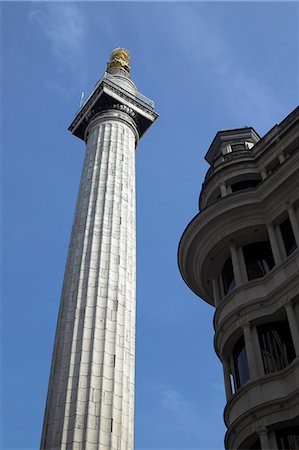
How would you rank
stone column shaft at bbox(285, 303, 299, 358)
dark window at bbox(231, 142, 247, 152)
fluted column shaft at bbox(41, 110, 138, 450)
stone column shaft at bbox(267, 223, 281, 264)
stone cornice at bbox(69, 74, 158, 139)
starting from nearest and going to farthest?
stone column shaft at bbox(285, 303, 299, 358), stone column shaft at bbox(267, 223, 281, 264), dark window at bbox(231, 142, 247, 152), fluted column shaft at bbox(41, 110, 138, 450), stone cornice at bbox(69, 74, 158, 139)

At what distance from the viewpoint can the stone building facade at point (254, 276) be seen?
64.7ft

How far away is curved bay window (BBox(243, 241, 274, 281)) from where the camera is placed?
23906mm

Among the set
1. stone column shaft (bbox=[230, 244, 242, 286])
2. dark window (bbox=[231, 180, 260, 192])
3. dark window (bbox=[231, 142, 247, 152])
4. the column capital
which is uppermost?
dark window (bbox=[231, 142, 247, 152])

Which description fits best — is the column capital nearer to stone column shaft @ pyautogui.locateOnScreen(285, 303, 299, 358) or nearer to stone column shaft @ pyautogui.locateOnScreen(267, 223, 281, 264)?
stone column shaft @ pyautogui.locateOnScreen(285, 303, 299, 358)

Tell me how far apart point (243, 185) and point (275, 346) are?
8.79 m


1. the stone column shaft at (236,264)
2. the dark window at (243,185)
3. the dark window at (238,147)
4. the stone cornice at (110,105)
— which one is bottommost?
the stone column shaft at (236,264)

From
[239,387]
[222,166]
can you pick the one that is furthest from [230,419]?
[222,166]

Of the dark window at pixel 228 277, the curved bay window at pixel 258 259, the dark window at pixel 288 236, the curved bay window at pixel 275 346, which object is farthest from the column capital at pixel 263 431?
the dark window at pixel 288 236

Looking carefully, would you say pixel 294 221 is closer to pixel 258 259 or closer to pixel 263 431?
pixel 258 259

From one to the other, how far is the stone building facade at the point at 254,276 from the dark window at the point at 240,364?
1.4 inches

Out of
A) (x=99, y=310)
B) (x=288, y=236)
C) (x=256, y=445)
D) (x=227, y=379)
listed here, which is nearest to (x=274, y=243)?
(x=288, y=236)

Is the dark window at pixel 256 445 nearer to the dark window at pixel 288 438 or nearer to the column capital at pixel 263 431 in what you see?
the column capital at pixel 263 431

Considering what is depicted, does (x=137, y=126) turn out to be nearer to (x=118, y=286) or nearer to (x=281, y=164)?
(x=118, y=286)

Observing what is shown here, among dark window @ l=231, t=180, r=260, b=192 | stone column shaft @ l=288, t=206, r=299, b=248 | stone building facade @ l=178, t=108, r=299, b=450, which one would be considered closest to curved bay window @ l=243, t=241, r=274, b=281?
stone building facade @ l=178, t=108, r=299, b=450
